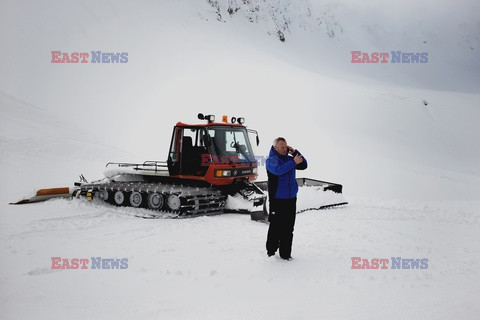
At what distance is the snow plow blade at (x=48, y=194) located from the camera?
10.5 meters

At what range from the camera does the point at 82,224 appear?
8.17 m

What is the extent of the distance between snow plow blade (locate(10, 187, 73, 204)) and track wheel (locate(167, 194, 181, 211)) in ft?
11.0

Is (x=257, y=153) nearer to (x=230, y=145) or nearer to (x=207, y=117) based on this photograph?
(x=230, y=145)

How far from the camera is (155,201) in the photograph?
9844 mm

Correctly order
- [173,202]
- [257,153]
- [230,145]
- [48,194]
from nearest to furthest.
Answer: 1. [173,202]
2. [230,145]
3. [48,194]
4. [257,153]

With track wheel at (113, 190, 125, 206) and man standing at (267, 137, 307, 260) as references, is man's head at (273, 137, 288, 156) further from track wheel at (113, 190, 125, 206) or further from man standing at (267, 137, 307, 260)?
track wheel at (113, 190, 125, 206)

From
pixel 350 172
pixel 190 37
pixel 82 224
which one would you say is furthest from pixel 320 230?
pixel 190 37

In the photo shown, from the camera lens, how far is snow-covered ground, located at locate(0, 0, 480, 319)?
465cm

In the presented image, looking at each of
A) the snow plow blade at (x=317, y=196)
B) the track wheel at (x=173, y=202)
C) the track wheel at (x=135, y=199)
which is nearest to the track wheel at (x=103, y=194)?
the track wheel at (x=135, y=199)

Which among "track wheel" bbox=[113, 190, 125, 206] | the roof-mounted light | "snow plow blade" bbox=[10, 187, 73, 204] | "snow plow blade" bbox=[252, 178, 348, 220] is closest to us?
the roof-mounted light

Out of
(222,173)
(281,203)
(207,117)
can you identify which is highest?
(207,117)

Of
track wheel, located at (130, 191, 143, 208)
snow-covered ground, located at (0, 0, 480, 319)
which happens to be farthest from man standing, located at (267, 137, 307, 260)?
track wheel, located at (130, 191, 143, 208)

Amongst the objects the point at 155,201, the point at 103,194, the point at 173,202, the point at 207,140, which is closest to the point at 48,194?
the point at 103,194

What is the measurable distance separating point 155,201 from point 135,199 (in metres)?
0.67
